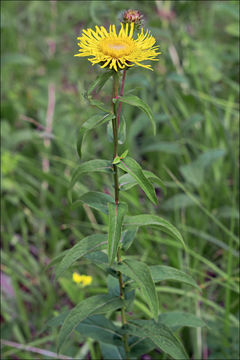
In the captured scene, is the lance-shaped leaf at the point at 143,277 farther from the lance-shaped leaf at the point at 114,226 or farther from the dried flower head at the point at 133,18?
the dried flower head at the point at 133,18

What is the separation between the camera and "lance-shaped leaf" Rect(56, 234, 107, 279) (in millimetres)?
932

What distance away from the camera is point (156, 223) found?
932mm

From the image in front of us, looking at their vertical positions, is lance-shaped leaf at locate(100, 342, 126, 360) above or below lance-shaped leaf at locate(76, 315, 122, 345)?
below

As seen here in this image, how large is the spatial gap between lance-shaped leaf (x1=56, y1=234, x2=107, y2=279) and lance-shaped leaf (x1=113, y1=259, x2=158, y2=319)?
0.23 feet

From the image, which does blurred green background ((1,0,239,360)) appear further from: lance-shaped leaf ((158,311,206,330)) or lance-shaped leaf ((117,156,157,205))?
lance-shaped leaf ((117,156,157,205))

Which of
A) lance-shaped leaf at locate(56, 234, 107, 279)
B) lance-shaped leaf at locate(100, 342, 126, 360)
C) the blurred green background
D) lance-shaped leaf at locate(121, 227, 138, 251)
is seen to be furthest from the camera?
the blurred green background

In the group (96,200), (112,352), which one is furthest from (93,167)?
(112,352)

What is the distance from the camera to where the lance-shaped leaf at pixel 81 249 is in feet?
3.06

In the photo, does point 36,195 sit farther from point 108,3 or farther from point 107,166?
point 107,166

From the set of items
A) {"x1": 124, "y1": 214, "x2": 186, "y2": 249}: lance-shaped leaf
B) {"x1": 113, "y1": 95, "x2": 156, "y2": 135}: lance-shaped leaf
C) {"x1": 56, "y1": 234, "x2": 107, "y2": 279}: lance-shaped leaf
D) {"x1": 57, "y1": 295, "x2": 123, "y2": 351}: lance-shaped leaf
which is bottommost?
{"x1": 57, "y1": 295, "x2": 123, "y2": 351}: lance-shaped leaf

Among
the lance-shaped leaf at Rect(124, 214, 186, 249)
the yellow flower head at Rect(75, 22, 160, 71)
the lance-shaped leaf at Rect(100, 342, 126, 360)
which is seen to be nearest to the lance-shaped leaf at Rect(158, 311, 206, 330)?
the lance-shaped leaf at Rect(100, 342, 126, 360)

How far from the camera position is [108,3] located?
184cm

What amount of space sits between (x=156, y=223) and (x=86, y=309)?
0.28 metres

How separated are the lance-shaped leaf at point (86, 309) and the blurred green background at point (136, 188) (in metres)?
0.31
